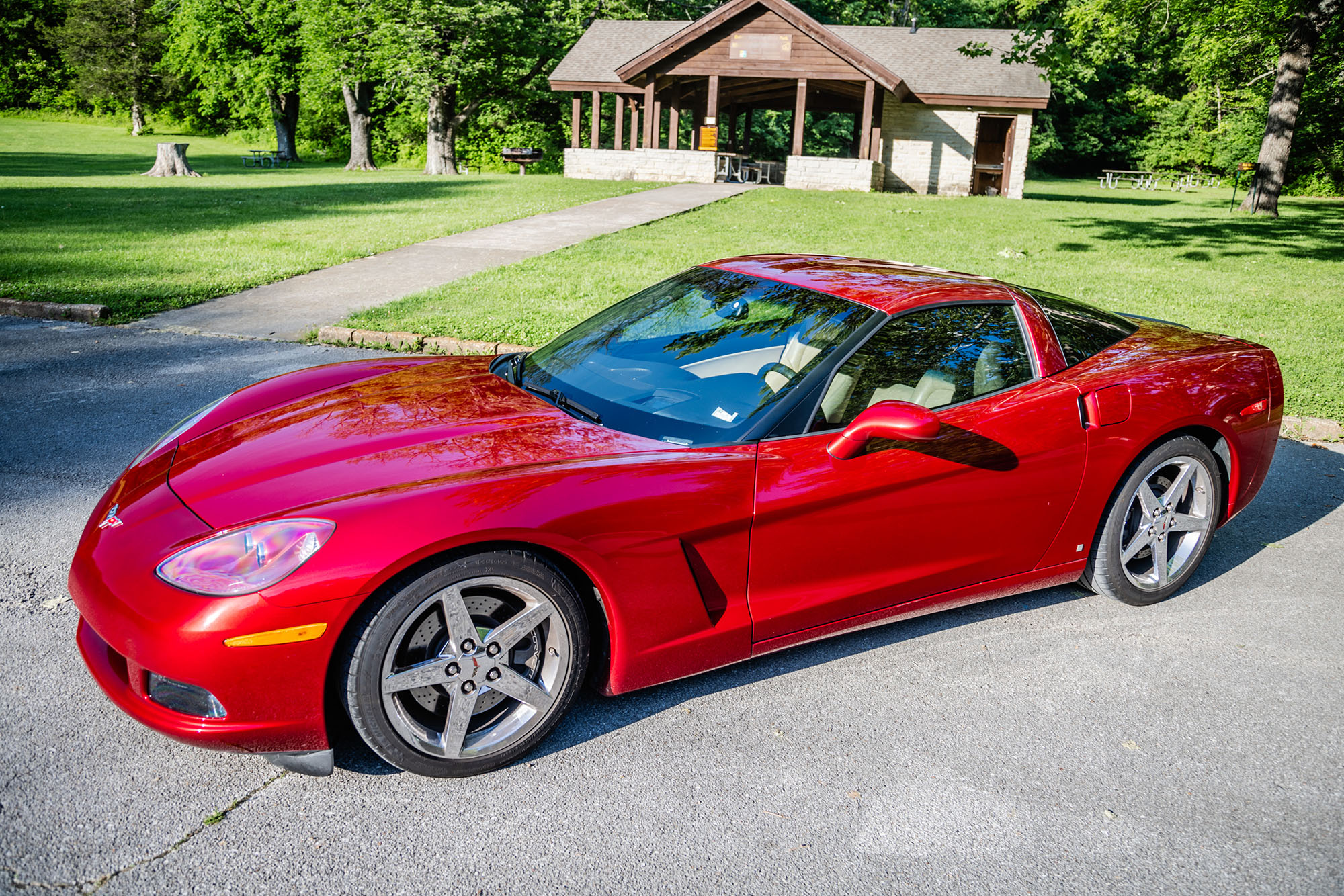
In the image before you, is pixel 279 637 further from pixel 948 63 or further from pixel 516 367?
pixel 948 63

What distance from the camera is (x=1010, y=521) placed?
11.4 feet

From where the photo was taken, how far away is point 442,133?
3362 centimetres

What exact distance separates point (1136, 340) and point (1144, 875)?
250cm

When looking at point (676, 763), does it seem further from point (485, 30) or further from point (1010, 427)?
point (485, 30)

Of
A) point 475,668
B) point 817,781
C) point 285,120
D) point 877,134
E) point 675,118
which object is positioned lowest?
point 817,781

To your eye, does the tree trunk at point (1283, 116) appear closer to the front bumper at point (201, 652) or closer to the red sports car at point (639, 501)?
the red sports car at point (639, 501)

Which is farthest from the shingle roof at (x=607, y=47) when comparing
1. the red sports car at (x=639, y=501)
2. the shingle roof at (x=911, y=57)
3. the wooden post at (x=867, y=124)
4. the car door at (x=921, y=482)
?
the car door at (x=921, y=482)

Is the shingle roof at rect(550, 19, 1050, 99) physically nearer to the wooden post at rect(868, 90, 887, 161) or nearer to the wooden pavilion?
the wooden pavilion

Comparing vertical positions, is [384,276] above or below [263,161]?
below

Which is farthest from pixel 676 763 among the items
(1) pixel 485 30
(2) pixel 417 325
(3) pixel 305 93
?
(3) pixel 305 93

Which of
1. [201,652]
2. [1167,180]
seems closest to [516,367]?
[201,652]

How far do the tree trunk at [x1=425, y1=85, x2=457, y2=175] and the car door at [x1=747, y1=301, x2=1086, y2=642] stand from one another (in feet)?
106

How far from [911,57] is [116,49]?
5004cm

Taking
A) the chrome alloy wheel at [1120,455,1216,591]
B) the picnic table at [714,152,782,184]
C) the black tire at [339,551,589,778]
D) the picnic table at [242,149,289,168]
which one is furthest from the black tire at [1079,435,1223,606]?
the picnic table at [242,149,289,168]
